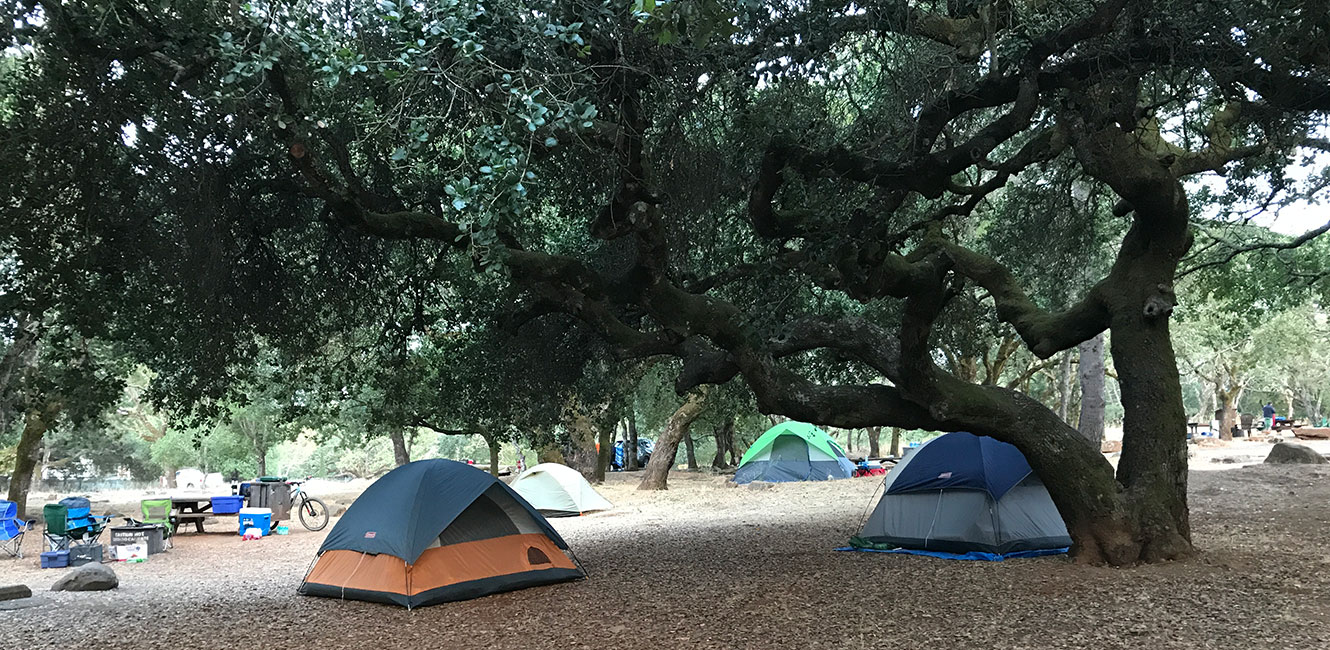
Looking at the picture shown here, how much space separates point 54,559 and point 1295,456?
22278 mm

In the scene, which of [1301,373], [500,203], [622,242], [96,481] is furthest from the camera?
[96,481]

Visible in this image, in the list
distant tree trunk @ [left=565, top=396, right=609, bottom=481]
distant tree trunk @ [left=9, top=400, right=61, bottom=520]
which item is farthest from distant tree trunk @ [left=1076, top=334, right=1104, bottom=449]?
distant tree trunk @ [left=9, top=400, right=61, bottom=520]

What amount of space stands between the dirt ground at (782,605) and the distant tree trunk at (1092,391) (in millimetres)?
3296

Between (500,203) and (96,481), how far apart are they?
54547 millimetres

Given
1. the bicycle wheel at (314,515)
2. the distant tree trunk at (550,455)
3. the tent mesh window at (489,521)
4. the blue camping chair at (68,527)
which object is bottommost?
the bicycle wheel at (314,515)

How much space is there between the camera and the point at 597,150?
6926 mm

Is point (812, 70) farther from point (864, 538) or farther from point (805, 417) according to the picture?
point (864, 538)

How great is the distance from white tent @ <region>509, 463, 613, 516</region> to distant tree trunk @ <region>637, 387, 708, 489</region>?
341cm

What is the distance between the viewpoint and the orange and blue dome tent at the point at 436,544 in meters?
8.20

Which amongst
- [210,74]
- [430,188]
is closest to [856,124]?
[430,188]

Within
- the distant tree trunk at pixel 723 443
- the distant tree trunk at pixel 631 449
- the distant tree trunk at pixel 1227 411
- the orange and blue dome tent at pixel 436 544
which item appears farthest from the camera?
the distant tree trunk at pixel 1227 411

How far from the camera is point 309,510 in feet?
56.9

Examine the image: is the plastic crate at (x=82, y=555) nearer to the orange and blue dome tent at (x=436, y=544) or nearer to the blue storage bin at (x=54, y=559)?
the blue storage bin at (x=54, y=559)

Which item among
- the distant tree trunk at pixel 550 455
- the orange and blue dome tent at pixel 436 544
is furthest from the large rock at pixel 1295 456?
the orange and blue dome tent at pixel 436 544
